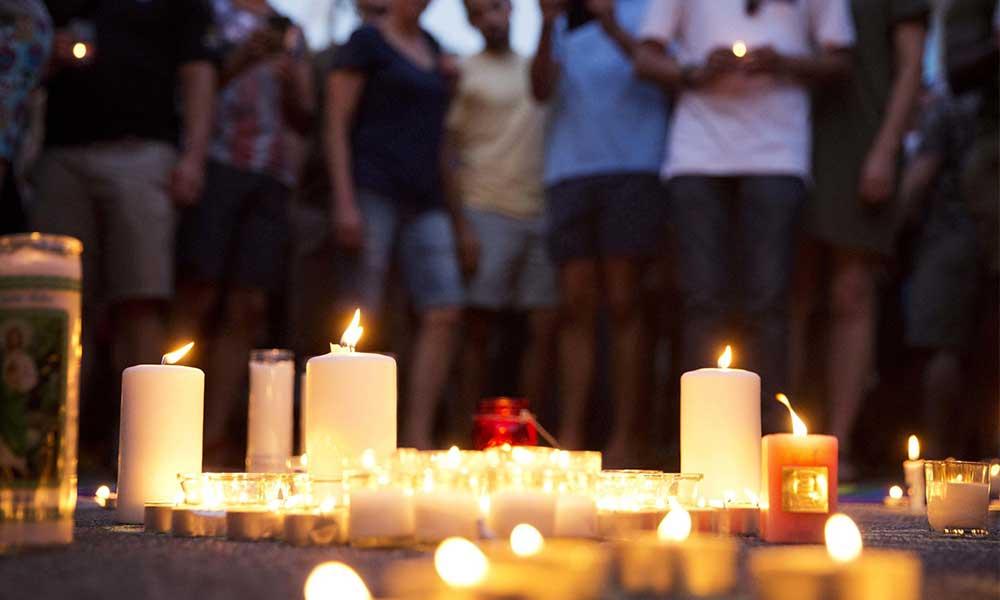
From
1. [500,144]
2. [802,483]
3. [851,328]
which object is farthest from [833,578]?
[500,144]

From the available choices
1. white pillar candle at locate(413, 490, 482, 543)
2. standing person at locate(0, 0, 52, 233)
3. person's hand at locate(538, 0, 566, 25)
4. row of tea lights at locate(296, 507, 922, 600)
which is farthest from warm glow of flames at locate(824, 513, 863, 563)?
person's hand at locate(538, 0, 566, 25)

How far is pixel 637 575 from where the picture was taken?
1.08 metres

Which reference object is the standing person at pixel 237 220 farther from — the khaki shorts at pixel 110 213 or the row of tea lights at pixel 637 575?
the row of tea lights at pixel 637 575

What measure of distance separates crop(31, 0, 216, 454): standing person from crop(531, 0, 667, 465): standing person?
1.05 m

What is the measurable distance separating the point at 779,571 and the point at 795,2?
2.84 meters

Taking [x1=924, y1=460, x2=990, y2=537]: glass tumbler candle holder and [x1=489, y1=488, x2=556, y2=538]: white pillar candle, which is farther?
[x1=924, y1=460, x2=990, y2=537]: glass tumbler candle holder

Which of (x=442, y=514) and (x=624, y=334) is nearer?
(x=442, y=514)

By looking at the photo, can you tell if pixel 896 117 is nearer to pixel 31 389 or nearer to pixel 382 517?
pixel 382 517

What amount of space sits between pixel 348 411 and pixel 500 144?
2506 millimetres

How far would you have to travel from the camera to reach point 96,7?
3.64 m

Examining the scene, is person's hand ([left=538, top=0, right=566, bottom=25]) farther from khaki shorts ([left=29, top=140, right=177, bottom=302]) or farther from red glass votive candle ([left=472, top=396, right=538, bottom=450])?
red glass votive candle ([left=472, top=396, right=538, bottom=450])

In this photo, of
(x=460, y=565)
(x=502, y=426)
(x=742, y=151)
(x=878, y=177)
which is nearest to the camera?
(x=460, y=565)

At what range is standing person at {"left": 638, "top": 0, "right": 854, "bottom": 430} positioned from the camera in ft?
10.9

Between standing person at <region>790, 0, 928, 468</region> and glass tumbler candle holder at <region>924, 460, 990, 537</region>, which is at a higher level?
standing person at <region>790, 0, 928, 468</region>
